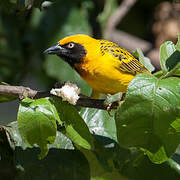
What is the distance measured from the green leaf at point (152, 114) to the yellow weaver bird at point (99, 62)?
1275mm

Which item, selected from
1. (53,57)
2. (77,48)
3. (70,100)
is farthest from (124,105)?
(53,57)

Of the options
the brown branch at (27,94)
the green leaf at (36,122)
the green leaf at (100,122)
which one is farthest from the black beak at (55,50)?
the green leaf at (36,122)

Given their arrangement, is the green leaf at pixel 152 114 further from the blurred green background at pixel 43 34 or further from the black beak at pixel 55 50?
the blurred green background at pixel 43 34

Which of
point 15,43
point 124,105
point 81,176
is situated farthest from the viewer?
point 15,43

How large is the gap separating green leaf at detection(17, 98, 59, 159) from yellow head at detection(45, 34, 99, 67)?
4.79 ft

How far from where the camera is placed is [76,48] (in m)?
3.32

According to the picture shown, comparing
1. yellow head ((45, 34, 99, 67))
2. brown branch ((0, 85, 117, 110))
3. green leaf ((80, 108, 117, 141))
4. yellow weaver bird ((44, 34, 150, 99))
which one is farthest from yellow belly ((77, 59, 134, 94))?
brown branch ((0, 85, 117, 110))

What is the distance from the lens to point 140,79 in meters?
1.69

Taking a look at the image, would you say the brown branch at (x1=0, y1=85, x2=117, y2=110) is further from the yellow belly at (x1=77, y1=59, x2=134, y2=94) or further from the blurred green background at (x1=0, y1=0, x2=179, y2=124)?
the blurred green background at (x1=0, y1=0, x2=179, y2=124)

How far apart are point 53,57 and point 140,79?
3116 millimetres

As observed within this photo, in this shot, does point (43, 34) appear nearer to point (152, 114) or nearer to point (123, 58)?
point (123, 58)

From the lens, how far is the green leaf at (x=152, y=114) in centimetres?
167

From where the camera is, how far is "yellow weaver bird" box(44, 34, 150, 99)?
3039 millimetres

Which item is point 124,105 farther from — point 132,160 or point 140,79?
point 132,160
